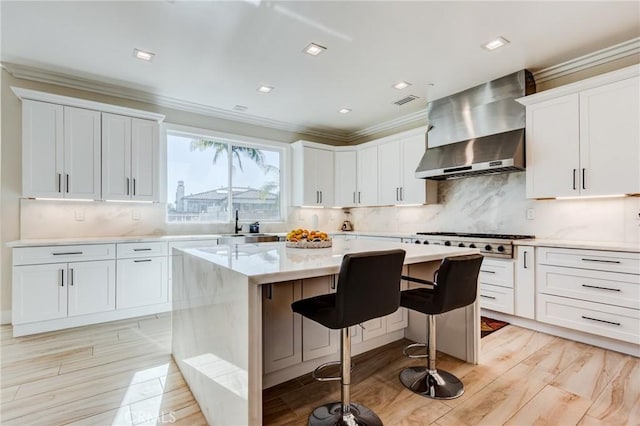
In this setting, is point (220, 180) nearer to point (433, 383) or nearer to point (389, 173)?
point (389, 173)

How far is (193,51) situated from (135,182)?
1.75 meters

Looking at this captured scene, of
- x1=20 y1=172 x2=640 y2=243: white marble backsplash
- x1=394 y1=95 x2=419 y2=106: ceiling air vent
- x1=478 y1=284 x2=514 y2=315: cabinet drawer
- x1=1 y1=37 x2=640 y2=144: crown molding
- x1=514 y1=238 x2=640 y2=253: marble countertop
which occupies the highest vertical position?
x1=394 y1=95 x2=419 y2=106: ceiling air vent

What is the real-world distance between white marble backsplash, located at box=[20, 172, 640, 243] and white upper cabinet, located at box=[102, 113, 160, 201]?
316 mm

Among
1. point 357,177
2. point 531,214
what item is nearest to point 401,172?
point 357,177

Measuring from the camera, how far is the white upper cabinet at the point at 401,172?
4434 mm

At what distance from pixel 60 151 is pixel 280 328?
318 cm

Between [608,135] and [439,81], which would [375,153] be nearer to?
[439,81]

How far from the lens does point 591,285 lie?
265 cm

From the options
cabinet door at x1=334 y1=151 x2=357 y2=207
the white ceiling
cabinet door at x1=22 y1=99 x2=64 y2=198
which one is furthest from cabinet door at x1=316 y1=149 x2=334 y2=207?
cabinet door at x1=22 y1=99 x2=64 y2=198

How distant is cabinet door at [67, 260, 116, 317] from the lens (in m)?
3.12

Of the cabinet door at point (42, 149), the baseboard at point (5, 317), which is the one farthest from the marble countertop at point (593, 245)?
the baseboard at point (5, 317)

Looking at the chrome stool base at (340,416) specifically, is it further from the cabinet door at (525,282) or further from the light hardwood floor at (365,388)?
the cabinet door at (525,282)

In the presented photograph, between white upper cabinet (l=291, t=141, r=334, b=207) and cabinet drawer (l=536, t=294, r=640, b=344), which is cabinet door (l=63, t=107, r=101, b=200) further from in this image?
cabinet drawer (l=536, t=294, r=640, b=344)

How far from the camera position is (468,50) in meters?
2.90
